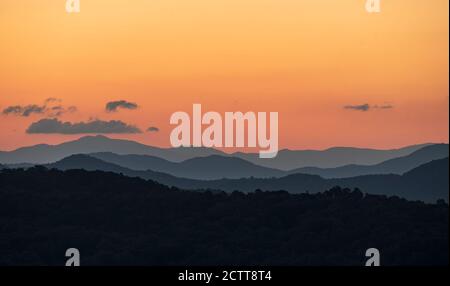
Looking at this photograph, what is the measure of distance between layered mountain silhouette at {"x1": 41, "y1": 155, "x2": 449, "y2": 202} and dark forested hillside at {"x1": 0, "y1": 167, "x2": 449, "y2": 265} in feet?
2.22

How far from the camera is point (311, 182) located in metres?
55.8

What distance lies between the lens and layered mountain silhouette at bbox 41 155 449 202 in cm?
5491

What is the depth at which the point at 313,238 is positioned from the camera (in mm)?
49594

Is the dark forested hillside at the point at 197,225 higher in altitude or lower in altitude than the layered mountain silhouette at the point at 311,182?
lower

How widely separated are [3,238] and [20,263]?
15.5 feet

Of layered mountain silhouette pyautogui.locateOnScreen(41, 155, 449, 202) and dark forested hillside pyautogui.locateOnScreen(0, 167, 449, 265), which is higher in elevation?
layered mountain silhouette pyautogui.locateOnScreen(41, 155, 449, 202)

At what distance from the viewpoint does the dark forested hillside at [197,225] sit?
47.9 m

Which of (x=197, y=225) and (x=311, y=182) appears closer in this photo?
(x=197, y=225)

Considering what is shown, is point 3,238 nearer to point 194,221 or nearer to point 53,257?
point 53,257

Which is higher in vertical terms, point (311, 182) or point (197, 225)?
point (311, 182)

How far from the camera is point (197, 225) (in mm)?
51094

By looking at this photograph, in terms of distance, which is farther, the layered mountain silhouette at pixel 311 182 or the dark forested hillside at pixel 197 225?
the layered mountain silhouette at pixel 311 182

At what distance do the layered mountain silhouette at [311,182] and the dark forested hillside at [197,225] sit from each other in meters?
0.68

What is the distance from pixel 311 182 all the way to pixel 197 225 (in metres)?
8.40
